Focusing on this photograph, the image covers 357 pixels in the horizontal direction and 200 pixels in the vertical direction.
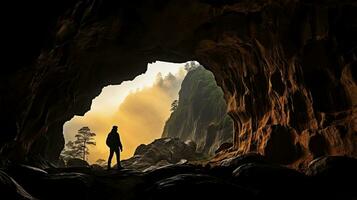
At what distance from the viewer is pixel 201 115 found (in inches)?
2849

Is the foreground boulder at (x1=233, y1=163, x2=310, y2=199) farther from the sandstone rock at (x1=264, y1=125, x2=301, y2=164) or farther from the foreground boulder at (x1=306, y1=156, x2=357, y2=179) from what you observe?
the sandstone rock at (x1=264, y1=125, x2=301, y2=164)

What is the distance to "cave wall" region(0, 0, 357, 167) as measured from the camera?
1480cm

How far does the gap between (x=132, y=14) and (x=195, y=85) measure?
60.5 metres

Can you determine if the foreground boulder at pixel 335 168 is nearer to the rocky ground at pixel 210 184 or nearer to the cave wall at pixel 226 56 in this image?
the rocky ground at pixel 210 184

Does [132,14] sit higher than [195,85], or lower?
lower

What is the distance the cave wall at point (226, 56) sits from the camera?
48.6 feet

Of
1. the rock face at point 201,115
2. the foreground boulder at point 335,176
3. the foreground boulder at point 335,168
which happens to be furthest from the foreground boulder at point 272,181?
the rock face at point 201,115

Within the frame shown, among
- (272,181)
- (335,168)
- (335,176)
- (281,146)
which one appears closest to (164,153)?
(281,146)

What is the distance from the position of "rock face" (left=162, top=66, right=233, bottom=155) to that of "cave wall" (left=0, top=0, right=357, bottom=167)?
29.1 metres

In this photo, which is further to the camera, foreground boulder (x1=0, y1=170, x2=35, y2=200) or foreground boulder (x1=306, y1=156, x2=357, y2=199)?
foreground boulder (x1=306, y1=156, x2=357, y2=199)

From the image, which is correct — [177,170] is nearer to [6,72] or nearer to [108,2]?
[6,72]

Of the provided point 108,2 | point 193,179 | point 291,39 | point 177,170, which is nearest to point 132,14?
point 108,2

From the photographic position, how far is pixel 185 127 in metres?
77.1

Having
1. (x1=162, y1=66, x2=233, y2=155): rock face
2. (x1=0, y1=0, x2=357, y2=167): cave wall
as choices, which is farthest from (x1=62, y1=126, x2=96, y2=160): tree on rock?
(x1=0, y1=0, x2=357, y2=167): cave wall
